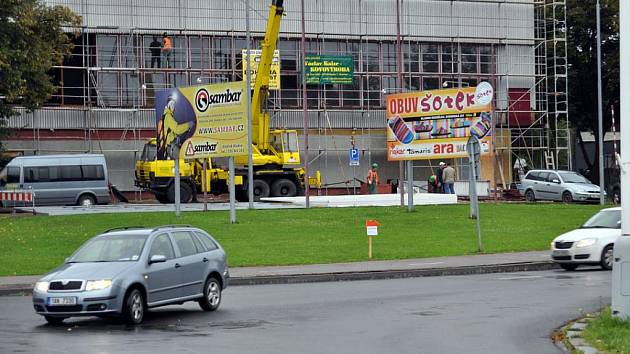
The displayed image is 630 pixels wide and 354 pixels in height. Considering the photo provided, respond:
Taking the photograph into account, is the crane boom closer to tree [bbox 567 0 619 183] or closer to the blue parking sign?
the blue parking sign

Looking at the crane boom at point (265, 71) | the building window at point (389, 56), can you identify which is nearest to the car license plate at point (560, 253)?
the crane boom at point (265, 71)

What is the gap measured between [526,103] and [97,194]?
95.4 ft

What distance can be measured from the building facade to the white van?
8.84 metres

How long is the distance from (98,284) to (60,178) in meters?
34.6

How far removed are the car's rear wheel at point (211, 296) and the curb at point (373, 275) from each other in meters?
5.33

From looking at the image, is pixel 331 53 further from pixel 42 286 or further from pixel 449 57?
pixel 42 286

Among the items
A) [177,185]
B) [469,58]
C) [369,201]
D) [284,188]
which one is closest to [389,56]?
[469,58]

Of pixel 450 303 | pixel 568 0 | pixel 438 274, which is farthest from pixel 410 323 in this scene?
pixel 568 0

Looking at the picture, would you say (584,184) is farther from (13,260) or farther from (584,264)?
(13,260)

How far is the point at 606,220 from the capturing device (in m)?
26.8

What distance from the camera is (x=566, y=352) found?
12977mm

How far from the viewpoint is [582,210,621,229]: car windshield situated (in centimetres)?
2645

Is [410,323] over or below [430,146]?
below

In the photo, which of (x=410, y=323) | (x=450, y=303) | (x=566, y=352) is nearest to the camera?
(x=566, y=352)
